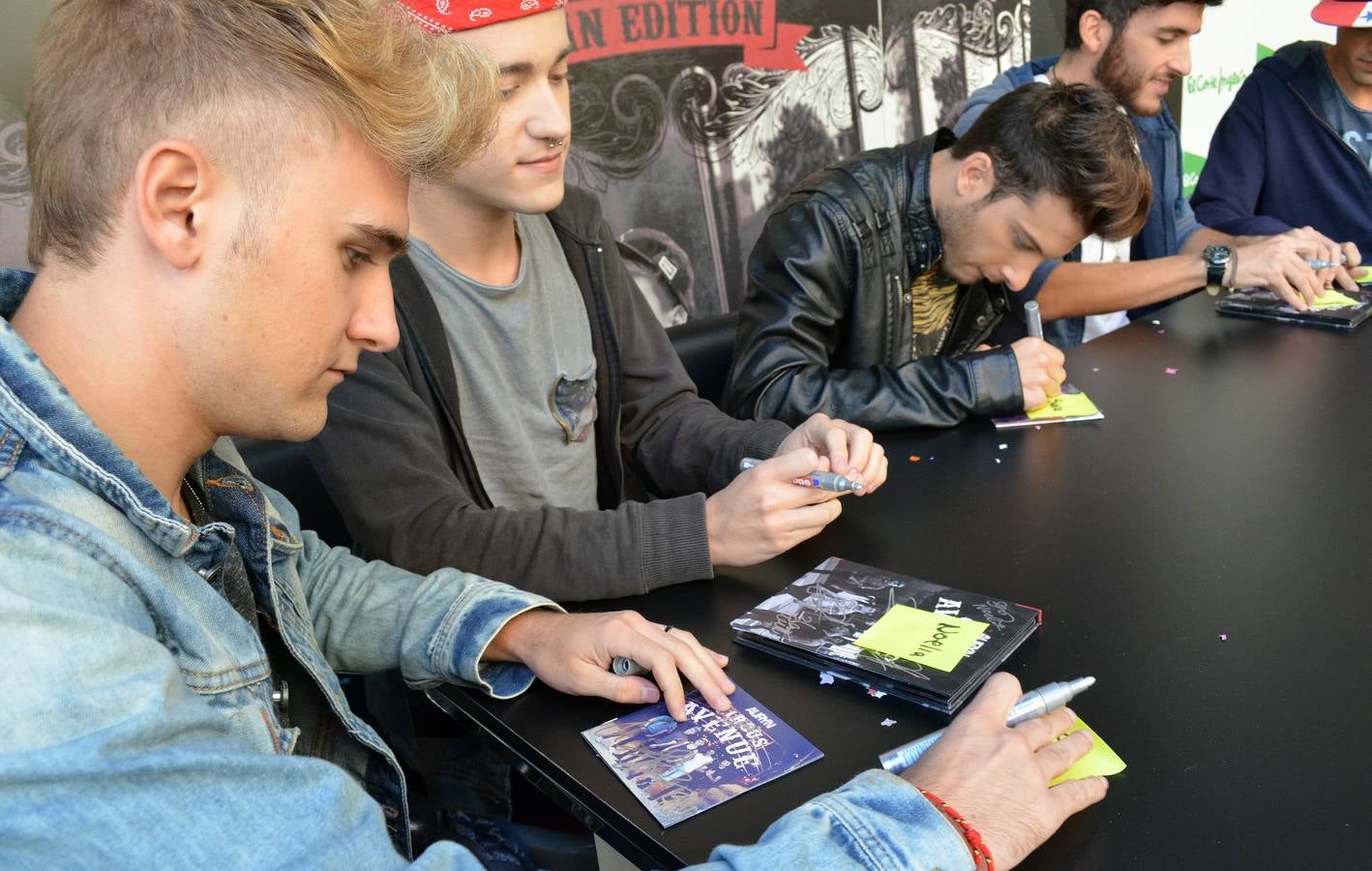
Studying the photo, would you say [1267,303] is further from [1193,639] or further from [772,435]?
[1193,639]

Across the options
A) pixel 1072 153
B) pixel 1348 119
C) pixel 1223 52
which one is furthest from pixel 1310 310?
pixel 1223 52

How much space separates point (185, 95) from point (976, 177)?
1623 millimetres

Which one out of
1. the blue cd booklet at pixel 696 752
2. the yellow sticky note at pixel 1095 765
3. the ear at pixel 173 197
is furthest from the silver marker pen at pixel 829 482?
the ear at pixel 173 197

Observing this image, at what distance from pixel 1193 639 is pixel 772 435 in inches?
26.9

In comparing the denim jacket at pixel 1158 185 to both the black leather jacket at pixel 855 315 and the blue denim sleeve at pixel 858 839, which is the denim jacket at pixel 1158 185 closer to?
the black leather jacket at pixel 855 315

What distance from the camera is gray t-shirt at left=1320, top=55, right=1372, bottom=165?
10.3 feet

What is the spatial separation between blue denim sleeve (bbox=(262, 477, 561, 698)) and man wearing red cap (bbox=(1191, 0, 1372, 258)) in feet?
8.84

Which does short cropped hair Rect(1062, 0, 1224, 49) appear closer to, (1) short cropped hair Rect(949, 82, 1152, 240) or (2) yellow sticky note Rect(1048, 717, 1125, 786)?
(1) short cropped hair Rect(949, 82, 1152, 240)

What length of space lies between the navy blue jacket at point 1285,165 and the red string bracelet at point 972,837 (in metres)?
2.76

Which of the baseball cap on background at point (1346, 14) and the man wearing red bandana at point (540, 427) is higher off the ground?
the baseball cap on background at point (1346, 14)

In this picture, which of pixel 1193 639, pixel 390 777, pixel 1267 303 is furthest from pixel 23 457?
pixel 1267 303

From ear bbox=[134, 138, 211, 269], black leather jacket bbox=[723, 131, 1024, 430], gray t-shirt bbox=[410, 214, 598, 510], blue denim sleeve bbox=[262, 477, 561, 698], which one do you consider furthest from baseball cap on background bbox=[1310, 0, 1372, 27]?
ear bbox=[134, 138, 211, 269]

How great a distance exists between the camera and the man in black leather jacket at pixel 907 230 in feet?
6.52

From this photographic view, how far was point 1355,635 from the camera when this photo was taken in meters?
1.10
